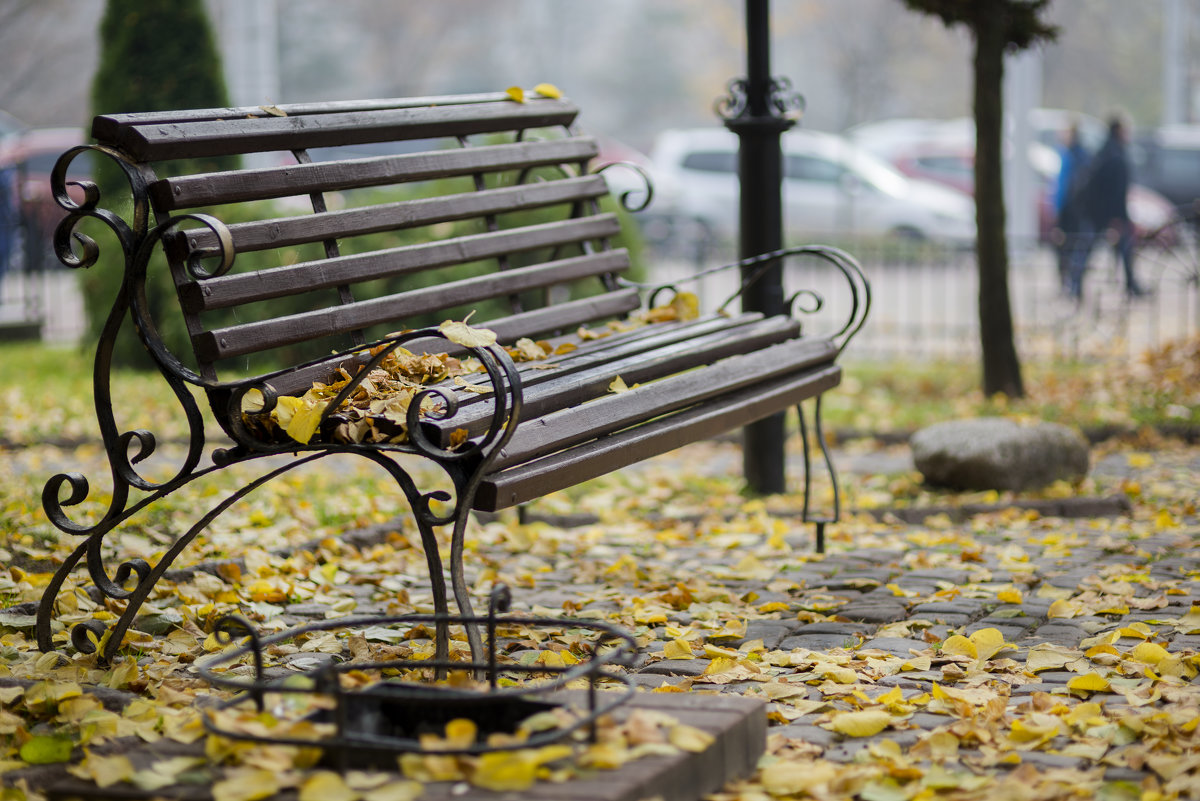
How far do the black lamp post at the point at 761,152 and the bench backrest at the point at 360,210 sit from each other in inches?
28.5

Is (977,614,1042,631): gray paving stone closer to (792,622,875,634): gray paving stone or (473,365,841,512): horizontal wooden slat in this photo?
(792,622,875,634): gray paving stone

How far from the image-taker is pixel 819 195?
75.9 feet

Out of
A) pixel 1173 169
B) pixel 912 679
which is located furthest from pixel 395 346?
pixel 1173 169

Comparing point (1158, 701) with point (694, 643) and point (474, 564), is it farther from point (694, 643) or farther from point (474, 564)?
point (474, 564)

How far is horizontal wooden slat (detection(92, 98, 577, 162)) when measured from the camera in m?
2.96

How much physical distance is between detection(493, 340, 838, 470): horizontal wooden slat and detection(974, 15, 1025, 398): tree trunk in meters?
3.26

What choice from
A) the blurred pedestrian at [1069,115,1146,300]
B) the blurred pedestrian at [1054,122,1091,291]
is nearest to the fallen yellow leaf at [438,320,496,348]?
the blurred pedestrian at [1069,115,1146,300]

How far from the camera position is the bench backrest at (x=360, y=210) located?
297cm

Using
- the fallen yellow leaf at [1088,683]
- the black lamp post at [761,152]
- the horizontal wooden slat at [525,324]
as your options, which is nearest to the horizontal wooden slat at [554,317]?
the horizontal wooden slat at [525,324]

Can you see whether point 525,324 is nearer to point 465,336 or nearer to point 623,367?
point 623,367

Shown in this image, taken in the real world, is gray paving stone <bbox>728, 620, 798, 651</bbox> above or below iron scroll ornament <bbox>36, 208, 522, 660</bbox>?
below

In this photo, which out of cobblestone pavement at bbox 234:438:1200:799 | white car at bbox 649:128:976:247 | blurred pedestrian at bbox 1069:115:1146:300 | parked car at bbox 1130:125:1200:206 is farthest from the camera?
parked car at bbox 1130:125:1200:206

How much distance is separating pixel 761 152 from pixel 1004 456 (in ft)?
5.08

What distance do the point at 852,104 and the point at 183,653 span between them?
29.9 meters
